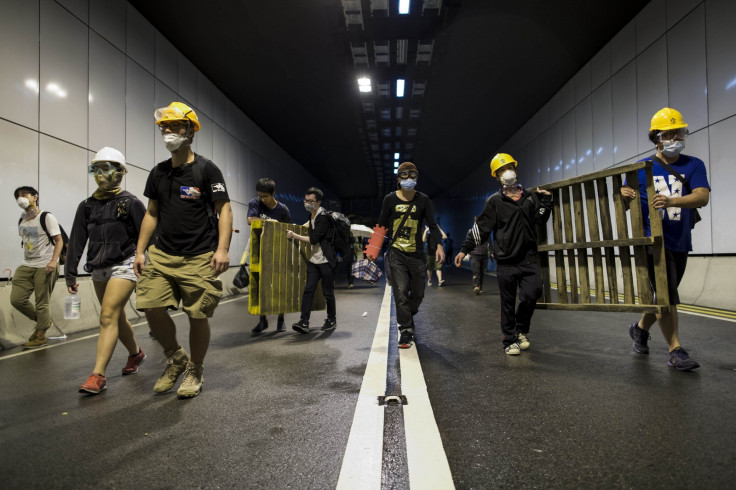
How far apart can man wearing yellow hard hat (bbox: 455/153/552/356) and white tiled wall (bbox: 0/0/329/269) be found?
6.38 m

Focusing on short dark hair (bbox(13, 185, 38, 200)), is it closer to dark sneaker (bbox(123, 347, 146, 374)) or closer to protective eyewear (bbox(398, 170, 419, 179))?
dark sneaker (bbox(123, 347, 146, 374))

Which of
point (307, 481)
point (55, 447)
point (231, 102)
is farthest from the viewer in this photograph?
point (231, 102)

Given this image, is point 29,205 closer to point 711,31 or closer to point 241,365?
point 241,365

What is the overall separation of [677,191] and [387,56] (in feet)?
33.5

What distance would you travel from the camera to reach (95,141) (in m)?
8.22

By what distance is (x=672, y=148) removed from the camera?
12.8 feet

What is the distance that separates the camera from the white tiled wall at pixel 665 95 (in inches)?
304

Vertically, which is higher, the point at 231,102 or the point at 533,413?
the point at 231,102

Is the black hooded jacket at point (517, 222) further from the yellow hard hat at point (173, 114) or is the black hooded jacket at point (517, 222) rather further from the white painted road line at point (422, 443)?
the yellow hard hat at point (173, 114)

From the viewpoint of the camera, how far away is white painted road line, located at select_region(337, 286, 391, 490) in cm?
200

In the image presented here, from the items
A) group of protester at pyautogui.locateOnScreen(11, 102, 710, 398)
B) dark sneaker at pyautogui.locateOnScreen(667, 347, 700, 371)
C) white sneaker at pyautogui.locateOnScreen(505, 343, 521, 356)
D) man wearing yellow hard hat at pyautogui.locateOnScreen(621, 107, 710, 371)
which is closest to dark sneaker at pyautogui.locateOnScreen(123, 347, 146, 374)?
group of protester at pyautogui.locateOnScreen(11, 102, 710, 398)

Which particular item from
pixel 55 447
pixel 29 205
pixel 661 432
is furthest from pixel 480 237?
pixel 29 205

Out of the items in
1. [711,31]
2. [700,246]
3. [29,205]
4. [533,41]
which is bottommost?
[700,246]

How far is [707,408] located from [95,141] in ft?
30.4
